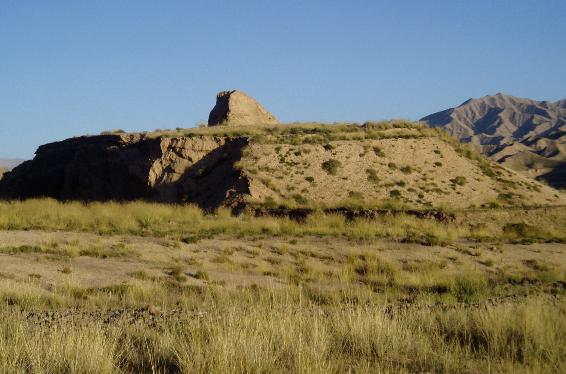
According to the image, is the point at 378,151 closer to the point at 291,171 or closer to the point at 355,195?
the point at 355,195

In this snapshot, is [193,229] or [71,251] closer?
[71,251]

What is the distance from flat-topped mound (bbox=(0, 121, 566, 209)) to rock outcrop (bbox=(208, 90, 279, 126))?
23.9 feet

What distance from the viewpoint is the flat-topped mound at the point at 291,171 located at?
109ft

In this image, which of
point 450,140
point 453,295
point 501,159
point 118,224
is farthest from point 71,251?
point 501,159

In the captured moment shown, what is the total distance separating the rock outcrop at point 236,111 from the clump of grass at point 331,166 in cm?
1309

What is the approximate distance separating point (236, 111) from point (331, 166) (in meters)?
15.7

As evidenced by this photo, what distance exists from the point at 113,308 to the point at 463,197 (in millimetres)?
27419

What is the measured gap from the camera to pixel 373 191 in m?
33.9

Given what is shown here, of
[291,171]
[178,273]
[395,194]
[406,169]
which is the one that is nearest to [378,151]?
[406,169]

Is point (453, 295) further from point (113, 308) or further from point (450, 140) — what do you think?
point (450, 140)

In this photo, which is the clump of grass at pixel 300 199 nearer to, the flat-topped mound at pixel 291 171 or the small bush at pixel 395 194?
the flat-topped mound at pixel 291 171

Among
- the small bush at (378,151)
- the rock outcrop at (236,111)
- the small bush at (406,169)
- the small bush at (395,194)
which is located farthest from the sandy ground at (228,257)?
the rock outcrop at (236,111)

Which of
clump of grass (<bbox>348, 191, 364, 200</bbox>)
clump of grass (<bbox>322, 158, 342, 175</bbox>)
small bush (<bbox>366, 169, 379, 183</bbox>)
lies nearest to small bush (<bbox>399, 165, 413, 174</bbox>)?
small bush (<bbox>366, 169, 379, 183</bbox>)

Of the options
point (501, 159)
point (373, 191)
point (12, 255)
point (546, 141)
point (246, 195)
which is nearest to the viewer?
point (12, 255)
